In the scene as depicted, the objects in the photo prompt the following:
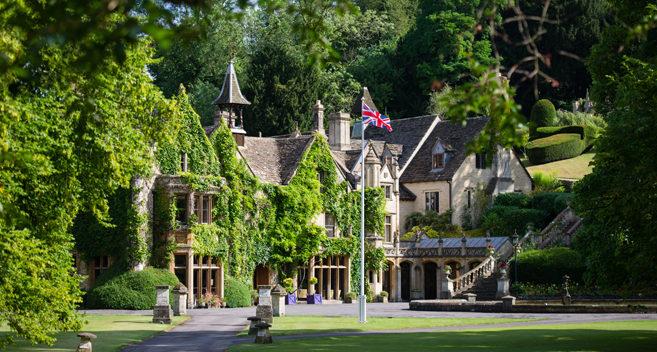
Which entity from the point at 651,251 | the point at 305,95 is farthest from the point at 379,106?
the point at 651,251

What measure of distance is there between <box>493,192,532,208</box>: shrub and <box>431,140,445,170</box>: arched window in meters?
4.76

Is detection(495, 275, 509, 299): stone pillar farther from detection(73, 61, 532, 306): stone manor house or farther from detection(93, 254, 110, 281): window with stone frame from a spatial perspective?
detection(93, 254, 110, 281): window with stone frame

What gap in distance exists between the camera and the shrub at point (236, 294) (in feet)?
123

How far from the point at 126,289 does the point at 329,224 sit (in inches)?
577

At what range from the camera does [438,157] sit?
180 ft

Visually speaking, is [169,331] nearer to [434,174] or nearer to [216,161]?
[216,161]

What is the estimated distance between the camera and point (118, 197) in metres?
Answer: 35.7

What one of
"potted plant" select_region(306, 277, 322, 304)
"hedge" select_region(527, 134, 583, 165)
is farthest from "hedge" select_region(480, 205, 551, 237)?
"potted plant" select_region(306, 277, 322, 304)

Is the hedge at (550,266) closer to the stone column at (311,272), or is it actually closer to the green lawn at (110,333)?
the stone column at (311,272)

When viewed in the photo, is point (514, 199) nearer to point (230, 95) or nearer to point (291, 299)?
point (291, 299)

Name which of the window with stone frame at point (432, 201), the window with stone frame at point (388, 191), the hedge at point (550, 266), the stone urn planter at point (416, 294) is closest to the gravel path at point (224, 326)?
the hedge at point (550, 266)

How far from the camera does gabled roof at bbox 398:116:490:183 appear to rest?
53.7m

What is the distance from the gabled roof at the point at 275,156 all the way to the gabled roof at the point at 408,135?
12.0 meters

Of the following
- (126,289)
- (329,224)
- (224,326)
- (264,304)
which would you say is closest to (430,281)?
(329,224)
